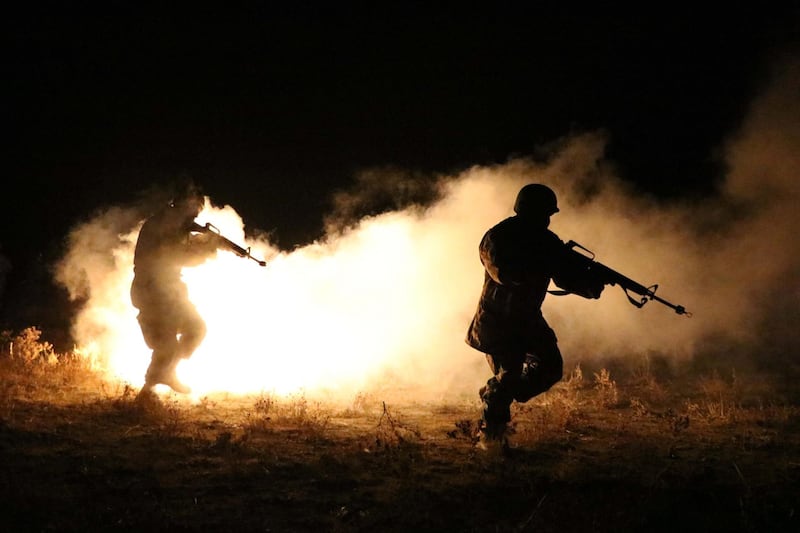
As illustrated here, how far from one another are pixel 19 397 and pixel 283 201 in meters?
10.7

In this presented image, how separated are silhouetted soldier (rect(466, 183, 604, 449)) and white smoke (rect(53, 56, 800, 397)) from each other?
316 cm

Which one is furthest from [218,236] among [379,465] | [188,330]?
[379,465]

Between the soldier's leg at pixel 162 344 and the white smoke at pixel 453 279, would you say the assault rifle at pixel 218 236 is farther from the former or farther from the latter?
the white smoke at pixel 453 279

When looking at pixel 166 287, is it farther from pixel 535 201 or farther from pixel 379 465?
pixel 535 201

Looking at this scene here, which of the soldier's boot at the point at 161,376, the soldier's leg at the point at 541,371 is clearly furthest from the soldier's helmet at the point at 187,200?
the soldier's leg at the point at 541,371

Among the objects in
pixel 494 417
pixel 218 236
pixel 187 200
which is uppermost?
pixel 187 200

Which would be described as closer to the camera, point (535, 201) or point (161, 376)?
point (535, 201)

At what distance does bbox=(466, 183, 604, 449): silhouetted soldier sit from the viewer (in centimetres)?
500

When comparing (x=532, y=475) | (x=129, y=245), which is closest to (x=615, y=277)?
(x=532, y=475)

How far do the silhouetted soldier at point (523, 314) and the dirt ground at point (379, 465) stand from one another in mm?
468

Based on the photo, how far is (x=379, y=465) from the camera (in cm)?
464

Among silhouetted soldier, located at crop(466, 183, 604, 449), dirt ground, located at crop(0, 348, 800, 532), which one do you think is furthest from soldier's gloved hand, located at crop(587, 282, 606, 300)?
dirt ground, located at crop(0, 348, 800, 532)

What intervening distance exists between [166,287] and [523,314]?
3892 millimetres

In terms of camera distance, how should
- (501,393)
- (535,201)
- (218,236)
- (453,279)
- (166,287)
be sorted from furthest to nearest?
(453,279) < (218,236) < (166,287) < (535,201) < (501,393)
